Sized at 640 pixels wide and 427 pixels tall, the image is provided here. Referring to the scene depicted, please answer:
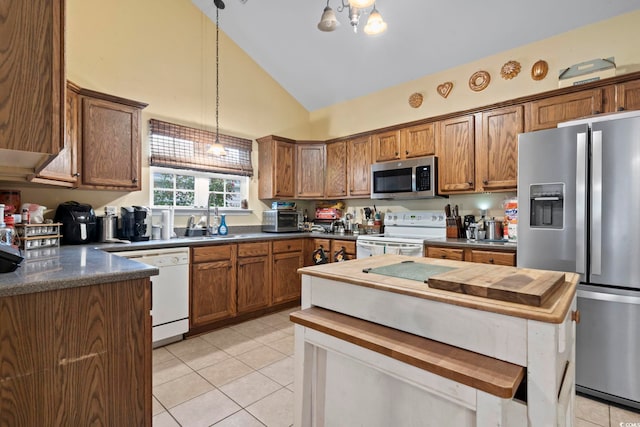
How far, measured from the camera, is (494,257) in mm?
2570

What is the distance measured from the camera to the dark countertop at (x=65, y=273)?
46.3 inches

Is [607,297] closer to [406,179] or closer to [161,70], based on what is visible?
[406,179]

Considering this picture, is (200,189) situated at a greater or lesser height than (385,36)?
lesser

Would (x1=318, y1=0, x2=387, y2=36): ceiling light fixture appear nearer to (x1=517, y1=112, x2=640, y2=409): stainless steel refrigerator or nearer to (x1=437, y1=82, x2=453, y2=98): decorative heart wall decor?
(x1=517, y1=112, x2=640, y2=409): stainless steel refrigerator

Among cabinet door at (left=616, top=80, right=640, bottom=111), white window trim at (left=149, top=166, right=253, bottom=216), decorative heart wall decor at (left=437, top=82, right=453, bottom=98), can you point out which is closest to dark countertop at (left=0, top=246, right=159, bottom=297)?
white window trim at (left=149, top=166, right=253, bottom=216)

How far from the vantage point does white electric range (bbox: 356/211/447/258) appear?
3.17 metres

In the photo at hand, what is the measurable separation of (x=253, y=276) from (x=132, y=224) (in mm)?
1315

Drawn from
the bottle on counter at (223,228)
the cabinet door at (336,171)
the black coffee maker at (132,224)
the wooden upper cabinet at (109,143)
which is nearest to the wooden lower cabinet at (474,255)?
the cabinet door at (336,171)

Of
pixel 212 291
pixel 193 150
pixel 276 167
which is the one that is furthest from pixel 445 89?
pixel 212 291

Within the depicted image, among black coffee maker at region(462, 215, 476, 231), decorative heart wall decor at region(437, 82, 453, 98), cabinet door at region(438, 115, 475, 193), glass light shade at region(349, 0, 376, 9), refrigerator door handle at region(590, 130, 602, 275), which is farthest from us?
decorative heart wall decor at region(437, 82, 453, 98)

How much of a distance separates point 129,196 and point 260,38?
252cm

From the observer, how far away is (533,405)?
0.78 metres

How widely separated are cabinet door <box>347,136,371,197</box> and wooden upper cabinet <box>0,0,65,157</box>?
3.31 m

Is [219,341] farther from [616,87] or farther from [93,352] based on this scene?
[616,87]
